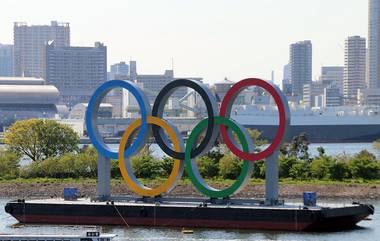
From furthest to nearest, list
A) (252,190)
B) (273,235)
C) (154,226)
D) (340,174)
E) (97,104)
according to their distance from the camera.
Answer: (340,174), (252,190), (97,104), (154,226), (273,235)

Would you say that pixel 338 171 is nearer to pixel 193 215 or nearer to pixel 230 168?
pixel 230 168

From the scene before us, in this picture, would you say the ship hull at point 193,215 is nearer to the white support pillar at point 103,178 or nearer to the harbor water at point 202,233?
the harbor water at point 202,233

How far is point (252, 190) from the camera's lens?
8262 centimetres

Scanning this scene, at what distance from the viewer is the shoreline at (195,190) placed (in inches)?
3201

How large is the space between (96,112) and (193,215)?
29.4ft

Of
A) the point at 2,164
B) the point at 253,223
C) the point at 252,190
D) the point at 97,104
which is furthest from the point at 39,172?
the point at 253,223

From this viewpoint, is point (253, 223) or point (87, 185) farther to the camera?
point (87, 185)

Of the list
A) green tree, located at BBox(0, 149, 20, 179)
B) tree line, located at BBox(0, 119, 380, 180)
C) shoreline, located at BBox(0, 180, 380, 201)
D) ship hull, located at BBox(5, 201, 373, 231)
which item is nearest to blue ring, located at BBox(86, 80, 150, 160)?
ship hull, located at BBox(5, 201, 373, 231)

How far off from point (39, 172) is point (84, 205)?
92.4ft

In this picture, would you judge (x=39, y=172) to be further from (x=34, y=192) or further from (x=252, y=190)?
(x=252, y=190)

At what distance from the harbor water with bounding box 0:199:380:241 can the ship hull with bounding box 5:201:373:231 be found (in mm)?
685

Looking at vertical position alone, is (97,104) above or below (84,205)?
above

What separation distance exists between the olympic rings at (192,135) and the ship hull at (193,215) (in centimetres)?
194

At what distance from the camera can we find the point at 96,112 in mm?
68000
